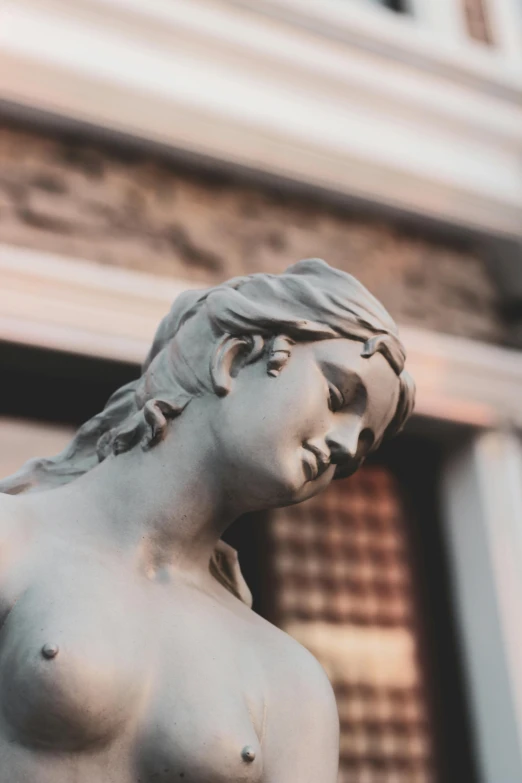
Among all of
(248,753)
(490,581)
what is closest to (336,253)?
(490,581)

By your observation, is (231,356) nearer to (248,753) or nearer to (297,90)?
(248,753)

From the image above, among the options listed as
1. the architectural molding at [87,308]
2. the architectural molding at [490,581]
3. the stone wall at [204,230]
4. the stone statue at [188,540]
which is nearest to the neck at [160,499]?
the stone statue at [188,540]

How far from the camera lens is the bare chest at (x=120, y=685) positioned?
2.66 ft

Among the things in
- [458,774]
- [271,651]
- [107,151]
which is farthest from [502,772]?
[107,151]

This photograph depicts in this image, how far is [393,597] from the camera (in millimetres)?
2426

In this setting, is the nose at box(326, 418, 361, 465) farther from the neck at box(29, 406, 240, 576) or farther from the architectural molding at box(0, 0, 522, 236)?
the architectural molding at box(0, 0, 522, 236)

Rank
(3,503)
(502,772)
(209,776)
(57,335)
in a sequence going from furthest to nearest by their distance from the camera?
(502,772) → (57,335) → (3,503) → (209,776)

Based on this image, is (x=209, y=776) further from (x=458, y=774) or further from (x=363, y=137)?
(x=363, y=137)

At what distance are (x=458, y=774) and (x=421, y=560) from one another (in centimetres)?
58

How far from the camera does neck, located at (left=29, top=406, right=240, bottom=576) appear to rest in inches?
39.7

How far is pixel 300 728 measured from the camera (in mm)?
981

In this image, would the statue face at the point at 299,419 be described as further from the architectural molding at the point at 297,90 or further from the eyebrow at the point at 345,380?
the architectural molding at the point at 297,90

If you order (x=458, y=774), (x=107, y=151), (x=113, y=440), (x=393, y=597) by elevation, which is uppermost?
(x=113, y=440)

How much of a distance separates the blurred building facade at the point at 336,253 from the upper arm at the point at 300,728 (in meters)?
1.20
